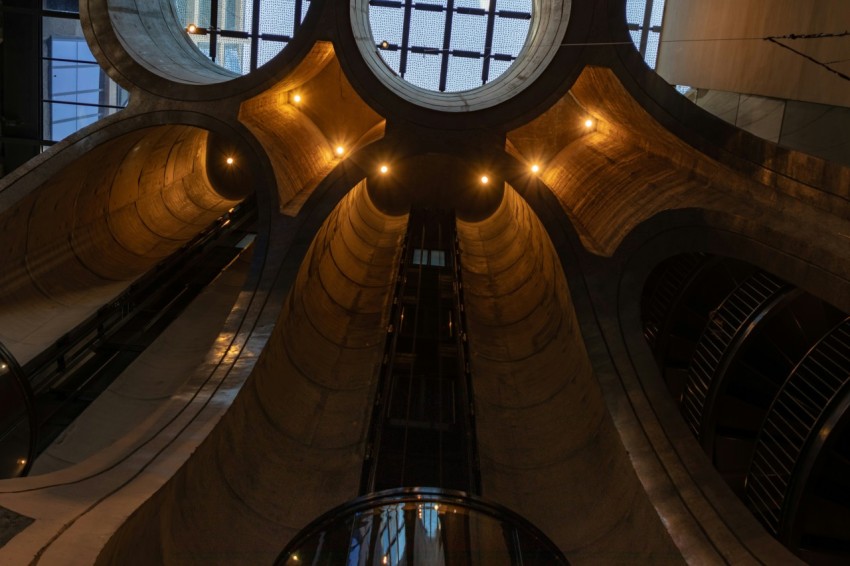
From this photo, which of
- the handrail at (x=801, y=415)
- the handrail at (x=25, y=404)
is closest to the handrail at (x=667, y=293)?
the handrail at (x=801, y=415)

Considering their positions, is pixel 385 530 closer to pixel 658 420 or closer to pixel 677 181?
pixel 658 420

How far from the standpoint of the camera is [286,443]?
8836 mm

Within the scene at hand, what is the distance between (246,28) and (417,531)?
49.3 feet

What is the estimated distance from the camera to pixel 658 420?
315 inches

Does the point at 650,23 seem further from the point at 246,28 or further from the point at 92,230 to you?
the point at 92,230

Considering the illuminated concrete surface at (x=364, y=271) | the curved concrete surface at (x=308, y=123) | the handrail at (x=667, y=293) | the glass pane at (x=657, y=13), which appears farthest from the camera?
the glass pane at (x=657, y=13)

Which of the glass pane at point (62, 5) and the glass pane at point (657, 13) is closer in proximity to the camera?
the glass pane at point (62, 5)

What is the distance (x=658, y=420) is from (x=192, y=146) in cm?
1228

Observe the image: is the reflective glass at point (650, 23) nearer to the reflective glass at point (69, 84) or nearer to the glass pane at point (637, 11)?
the glass pane at point (637, 11)

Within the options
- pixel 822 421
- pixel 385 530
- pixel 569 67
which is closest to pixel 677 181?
pixel 569 67

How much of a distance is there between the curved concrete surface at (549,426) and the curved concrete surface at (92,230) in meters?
5.96

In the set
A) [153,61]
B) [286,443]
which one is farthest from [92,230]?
[286,443]

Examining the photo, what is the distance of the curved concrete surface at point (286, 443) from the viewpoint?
660 cm

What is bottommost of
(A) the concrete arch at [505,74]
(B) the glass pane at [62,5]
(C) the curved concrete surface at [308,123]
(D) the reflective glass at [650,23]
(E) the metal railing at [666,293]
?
(E) the metal railing at [666,293]
